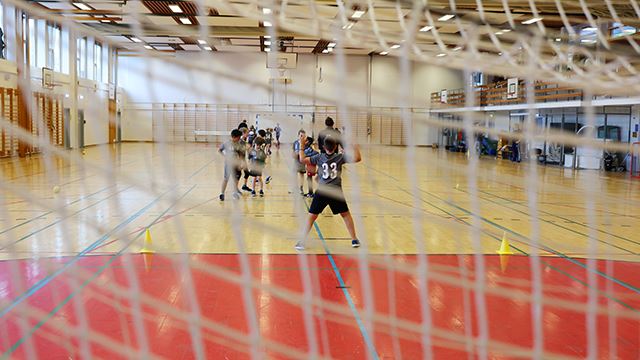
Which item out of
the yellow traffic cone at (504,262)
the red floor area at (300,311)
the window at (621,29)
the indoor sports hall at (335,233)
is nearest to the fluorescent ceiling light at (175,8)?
the indoor sports hall at (335,233)

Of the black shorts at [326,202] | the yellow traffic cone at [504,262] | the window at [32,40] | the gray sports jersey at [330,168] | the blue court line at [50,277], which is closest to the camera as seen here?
the blue court line at [50,277]

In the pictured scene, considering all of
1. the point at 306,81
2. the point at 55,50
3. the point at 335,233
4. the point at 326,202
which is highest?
the point at 55,50

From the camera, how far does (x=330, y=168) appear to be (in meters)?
7.68

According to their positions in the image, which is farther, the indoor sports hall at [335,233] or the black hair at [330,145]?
the black hair at [330,145]

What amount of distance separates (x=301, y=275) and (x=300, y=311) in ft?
4.15

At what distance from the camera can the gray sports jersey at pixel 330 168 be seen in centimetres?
768

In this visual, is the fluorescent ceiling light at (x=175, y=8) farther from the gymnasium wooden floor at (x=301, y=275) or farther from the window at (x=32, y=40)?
the gymnasium wooden floor at (x=301, y=275)

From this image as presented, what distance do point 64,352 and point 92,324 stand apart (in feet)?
1.82

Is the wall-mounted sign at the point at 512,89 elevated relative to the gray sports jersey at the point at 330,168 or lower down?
elevated

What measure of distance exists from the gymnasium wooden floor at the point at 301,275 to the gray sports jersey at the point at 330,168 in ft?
2.67

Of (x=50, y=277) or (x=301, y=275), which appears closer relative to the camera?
(x=50, y=277)

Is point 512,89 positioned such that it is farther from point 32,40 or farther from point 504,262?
point 32,40

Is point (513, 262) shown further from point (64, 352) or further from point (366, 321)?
point (64, 352)

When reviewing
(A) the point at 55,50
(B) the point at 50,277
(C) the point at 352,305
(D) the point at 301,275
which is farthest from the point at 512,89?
(B) the point at 50,277
